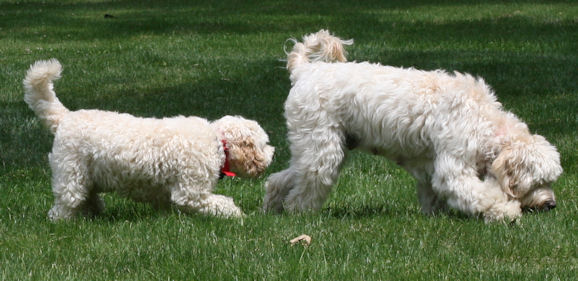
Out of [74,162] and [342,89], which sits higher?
[342,89]

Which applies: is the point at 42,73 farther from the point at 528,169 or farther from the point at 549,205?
the point at 549,205

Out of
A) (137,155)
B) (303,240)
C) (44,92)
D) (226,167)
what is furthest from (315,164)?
(44,92)

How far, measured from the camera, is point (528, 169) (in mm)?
6711

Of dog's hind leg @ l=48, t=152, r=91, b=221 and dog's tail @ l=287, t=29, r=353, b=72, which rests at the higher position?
dog's tail @ l=287, t=29, r=353, b=72

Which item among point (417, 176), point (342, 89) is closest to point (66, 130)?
point (342, 89)

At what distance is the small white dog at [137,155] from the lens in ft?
22.7

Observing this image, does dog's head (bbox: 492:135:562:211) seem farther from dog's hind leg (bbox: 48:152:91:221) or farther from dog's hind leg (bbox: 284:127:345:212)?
dog's hind leg (bbox: 48:152:91:221)

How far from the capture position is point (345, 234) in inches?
255

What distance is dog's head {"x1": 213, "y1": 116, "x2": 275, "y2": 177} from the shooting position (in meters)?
7.25

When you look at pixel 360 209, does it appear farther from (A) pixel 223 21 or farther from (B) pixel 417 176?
(A) pixel 223 21

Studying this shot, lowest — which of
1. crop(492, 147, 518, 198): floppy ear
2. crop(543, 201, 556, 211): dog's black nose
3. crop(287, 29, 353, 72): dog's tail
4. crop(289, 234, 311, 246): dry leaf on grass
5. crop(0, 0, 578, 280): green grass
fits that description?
crop(0, 0, 578, 280): green grass

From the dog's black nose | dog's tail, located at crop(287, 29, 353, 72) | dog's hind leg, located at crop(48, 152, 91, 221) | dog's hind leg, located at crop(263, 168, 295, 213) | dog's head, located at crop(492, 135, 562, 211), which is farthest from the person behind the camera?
dog's tail, located at crop(287, 29, 353, 72)

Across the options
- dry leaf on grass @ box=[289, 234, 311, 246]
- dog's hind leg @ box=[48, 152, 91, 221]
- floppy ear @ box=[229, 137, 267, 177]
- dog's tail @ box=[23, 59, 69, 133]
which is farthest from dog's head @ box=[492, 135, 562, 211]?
dog's tail @ box=[23, 59, 69, 133]

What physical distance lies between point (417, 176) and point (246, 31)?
13.2 meters
